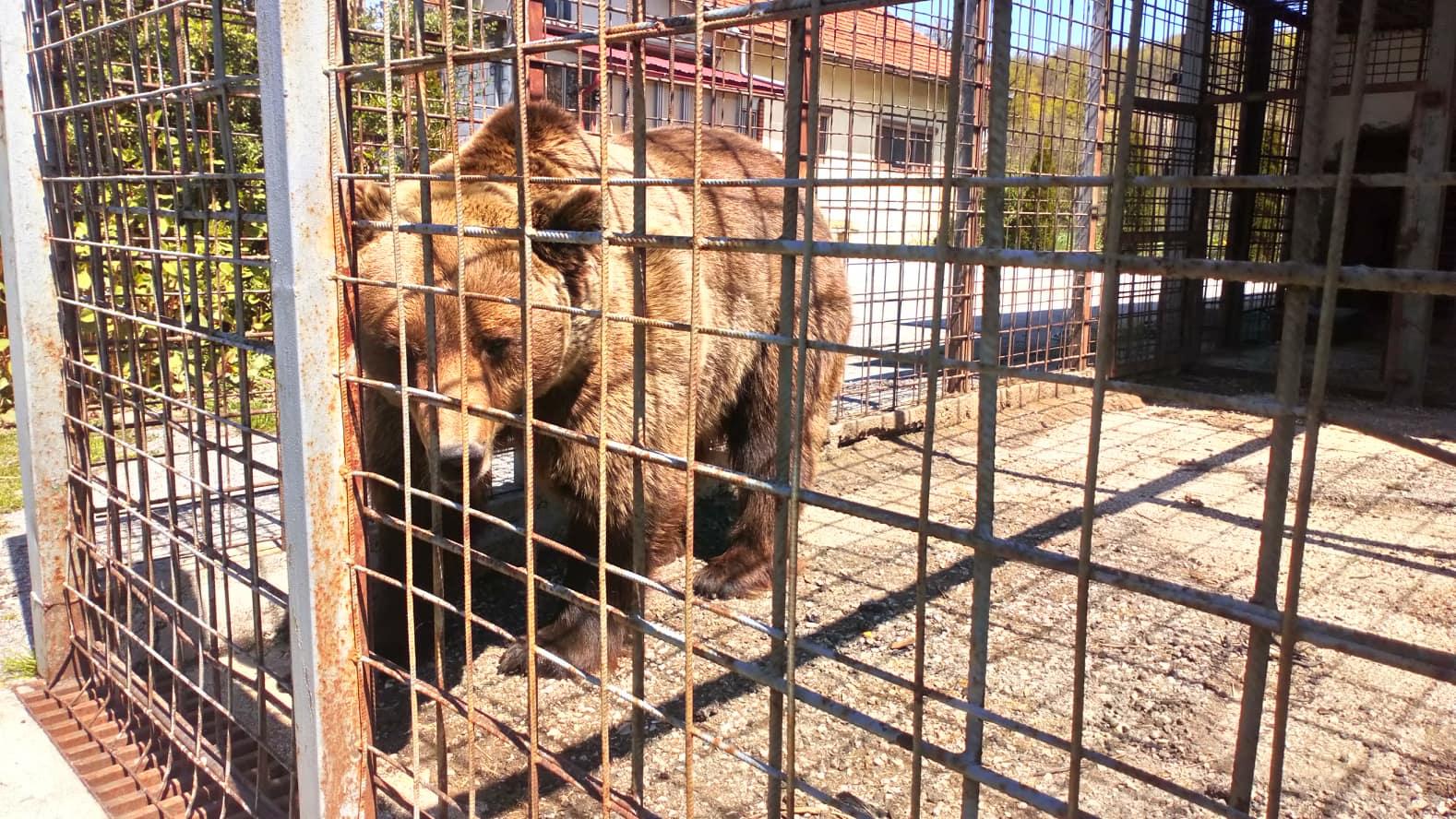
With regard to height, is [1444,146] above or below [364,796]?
above

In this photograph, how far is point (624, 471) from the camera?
3469mm

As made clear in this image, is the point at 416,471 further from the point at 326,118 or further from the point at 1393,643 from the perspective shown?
the point at 1393,643

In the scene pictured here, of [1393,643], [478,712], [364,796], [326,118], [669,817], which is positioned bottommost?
[669,817]

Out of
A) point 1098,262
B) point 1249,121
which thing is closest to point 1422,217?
point 1249,121

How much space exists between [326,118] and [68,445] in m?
1.92

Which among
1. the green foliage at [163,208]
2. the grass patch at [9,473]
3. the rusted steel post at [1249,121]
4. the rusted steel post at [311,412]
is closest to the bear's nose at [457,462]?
the rusted steel post at [311,412]

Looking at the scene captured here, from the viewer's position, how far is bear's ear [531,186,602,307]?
211 cm

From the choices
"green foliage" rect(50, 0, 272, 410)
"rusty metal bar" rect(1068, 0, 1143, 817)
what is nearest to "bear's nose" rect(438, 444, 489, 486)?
"green foliage" rect(50, 0, 272, 410)

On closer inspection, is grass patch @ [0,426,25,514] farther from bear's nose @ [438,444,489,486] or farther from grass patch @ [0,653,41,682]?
bear's nose @ [438,444,489,486]

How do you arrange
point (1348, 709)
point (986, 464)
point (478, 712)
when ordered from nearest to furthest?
point (986, 464), point (478, 712), point (1348, 709)

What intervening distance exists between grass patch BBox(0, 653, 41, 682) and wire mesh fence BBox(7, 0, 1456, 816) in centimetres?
37

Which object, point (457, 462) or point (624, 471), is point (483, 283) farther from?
point (624, 471)

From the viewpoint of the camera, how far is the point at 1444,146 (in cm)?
751

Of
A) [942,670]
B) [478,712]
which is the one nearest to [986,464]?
[478,712]
